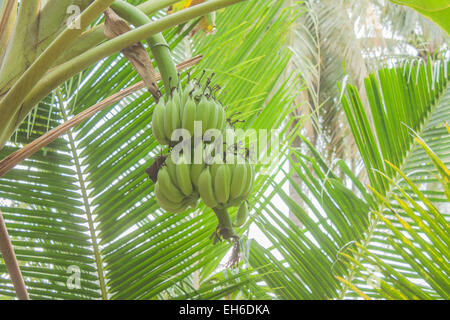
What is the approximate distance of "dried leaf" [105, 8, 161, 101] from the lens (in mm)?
419

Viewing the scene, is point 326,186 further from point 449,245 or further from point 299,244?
point 449,245

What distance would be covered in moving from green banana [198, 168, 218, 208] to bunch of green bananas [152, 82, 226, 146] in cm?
4

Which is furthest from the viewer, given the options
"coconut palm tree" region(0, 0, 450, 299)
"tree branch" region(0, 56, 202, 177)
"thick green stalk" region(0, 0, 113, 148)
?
"coconut palm tree" region(0, 0, 450, 299)

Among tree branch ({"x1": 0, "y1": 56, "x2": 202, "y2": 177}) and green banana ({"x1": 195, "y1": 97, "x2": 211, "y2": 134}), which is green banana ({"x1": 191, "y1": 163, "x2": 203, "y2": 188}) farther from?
tree branch ({"x1": 0, "y1": 56, "x2": 202, "y2": 177})

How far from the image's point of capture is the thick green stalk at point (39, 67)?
34 centimetres

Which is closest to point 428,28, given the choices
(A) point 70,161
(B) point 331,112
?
(B) point 331,112

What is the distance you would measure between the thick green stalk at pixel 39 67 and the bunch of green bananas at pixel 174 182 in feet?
0.40

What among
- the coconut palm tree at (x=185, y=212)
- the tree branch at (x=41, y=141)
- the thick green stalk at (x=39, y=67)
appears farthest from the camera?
the coconut palm tree at (x=185, y=212)

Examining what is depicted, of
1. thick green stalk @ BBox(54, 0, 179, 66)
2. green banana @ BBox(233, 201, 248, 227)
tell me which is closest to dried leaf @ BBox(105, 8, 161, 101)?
thick green stalk @ BBox(54, 0, 179, 66)

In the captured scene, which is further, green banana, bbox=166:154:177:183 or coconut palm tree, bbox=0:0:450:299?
coconut palm tree, bbox=0:0:450:299

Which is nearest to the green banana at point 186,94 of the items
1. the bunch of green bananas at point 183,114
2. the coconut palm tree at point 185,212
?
the bunch of green bananas at point 183,114

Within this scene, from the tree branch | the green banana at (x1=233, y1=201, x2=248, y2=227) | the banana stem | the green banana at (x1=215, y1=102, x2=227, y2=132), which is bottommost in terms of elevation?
the banana stem

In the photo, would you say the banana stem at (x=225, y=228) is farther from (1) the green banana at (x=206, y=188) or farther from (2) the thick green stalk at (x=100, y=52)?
(2) the thick green stalk at (x=100, y=52)

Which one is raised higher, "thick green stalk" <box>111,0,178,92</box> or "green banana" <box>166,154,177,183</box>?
"thick green stalk" <box>111,0,178,92</box>
